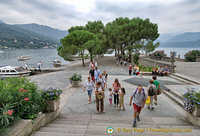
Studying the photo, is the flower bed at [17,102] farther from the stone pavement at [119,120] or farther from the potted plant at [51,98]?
the stone pavement at [119,120]

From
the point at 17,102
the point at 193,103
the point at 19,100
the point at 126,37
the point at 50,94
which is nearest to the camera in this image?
the point at 17,102

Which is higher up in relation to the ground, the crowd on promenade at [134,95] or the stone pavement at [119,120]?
the crowd on promenade at [134,95]

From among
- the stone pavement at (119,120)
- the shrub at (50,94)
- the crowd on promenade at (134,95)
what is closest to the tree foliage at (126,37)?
the crowd on promenade at (134,95)

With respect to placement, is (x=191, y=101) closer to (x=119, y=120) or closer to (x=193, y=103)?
(x=193, y=103)

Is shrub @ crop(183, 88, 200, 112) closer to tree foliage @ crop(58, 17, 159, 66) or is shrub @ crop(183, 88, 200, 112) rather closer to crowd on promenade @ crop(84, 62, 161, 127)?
crowd on promenade @ crop(84, 62, 161, 127)

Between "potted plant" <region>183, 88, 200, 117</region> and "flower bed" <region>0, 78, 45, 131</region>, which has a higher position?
"flower bed" <region>0, 78, 45, 131</region>

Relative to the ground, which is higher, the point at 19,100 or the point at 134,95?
the point at 19,100

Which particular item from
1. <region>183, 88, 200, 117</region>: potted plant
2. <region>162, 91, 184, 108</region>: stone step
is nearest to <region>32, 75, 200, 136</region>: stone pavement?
<region>162, 91, 184, 108</region>: stone step

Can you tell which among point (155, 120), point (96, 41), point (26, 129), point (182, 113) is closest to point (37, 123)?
point (26, 129)

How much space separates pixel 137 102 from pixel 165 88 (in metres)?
5.72

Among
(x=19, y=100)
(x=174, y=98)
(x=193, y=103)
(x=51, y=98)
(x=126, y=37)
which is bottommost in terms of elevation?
(x=174, y=98)

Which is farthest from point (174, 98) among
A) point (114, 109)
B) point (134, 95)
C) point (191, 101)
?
point (134, 95)

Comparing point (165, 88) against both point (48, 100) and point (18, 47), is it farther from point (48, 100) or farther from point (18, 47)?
point (18, 47)

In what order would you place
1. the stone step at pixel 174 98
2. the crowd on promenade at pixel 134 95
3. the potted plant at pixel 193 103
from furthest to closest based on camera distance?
1. the stone step at pixel 174 98
2. the crowd on promenade at pixel 134 95
3. the potted plant at pixel 193 103
